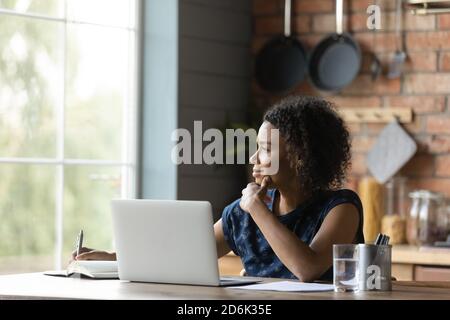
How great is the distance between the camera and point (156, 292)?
8.06 feet

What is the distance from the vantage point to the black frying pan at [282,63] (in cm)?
472

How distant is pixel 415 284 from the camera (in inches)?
109

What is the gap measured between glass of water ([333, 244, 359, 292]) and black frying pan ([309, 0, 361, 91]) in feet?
7.01

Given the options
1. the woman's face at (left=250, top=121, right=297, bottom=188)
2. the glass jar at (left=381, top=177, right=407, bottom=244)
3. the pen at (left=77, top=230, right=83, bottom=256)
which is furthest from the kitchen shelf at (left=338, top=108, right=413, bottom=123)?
the pen at (left=77, top=230, right=83, bottom=256)

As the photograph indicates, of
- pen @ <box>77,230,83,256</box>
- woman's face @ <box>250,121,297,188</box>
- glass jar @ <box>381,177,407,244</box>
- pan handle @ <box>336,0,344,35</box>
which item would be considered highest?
pan handle @ <box>336,0,344,35</box>

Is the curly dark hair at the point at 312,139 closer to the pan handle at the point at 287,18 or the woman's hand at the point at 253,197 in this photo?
the woman's hand at the point at 253,197

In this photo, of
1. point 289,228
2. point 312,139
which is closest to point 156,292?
point 289,228

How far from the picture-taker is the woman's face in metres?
3.00

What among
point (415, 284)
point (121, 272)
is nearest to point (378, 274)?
point (415, 284)

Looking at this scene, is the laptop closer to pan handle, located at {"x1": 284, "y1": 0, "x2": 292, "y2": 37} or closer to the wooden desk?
the wooden desk

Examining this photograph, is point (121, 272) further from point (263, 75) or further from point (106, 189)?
point (263, 75)

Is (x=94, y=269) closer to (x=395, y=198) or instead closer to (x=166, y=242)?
(x=166, y=242)

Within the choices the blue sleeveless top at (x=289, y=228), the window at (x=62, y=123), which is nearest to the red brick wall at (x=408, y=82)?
the window at (x=62, y=123)
